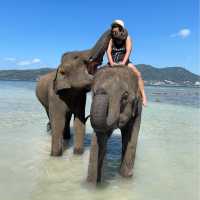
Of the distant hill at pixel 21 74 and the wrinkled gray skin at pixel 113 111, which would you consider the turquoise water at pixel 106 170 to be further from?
the distant hill at pixel 21 74

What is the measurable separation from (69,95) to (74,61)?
0.74 m

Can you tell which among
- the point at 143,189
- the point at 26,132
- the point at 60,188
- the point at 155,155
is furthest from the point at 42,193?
the point at 26,132

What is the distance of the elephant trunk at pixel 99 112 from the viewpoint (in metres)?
5.00

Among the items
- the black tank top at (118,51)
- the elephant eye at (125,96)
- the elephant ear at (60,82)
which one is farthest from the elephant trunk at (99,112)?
the elephant ear at (60,82)

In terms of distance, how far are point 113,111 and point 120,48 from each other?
67.1 inches

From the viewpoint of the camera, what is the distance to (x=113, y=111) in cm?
526

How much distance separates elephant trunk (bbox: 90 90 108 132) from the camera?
5.00 meters

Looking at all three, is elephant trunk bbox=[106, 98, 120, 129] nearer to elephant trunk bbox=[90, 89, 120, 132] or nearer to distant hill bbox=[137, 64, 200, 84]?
elephant trunk bbox=[90, 89, 120, 132]

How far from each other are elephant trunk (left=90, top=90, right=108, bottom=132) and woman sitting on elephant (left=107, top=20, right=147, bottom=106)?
133cm

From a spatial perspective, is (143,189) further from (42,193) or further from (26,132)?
(26,132)

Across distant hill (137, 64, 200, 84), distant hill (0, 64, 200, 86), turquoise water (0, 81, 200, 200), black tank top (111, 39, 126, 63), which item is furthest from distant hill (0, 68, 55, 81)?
black tank top (111, 39, 126, 63)

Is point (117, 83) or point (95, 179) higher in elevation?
point (117, 83)

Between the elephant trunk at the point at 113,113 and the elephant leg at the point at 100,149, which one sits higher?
the elephant trunk at the point at 113,113

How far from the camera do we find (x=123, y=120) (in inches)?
219
